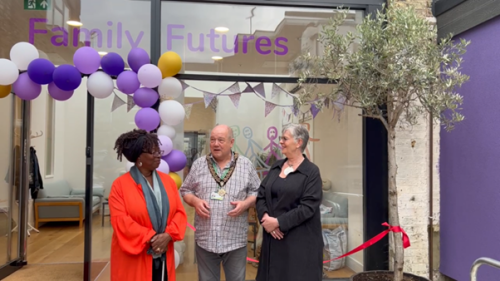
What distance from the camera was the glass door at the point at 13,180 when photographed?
4.94 m

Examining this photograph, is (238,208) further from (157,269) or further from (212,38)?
(212,38)

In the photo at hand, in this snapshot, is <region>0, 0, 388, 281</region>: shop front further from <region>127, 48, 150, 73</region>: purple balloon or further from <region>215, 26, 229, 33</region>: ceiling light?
<region>127, 48, 150, 73</region>: purple balloon

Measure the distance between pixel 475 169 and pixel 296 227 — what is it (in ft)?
6.78

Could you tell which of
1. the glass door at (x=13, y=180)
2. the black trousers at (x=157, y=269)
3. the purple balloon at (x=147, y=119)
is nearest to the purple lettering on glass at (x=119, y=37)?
the purple balloon at (x=147, y=119)

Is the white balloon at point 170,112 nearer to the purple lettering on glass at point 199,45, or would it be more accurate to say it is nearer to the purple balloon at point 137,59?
the purple balloon at point 137,59

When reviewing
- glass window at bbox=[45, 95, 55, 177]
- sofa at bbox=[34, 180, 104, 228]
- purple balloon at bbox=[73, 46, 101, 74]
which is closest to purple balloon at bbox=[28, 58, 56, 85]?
purple balloon at bbox=[73, 46, 101, 74]

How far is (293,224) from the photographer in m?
2.76

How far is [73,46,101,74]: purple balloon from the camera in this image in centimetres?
345

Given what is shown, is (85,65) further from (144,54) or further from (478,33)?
(478,33)

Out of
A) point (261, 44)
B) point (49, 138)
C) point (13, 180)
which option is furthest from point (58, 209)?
point (261, 44)

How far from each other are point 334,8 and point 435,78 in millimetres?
1676

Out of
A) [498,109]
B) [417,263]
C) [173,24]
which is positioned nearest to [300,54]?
[173,24]

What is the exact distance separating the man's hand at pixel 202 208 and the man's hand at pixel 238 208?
0.16 m

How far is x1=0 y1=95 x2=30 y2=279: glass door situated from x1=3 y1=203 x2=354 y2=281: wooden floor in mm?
287
